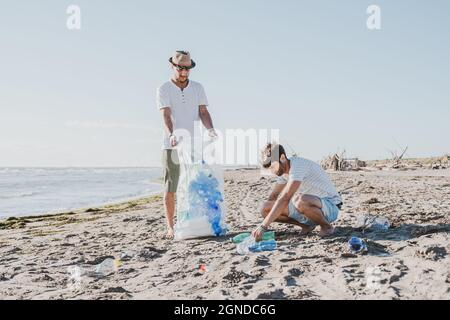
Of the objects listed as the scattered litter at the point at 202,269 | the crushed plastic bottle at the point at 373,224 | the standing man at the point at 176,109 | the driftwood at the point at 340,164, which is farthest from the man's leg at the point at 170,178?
the driftwood at the point at 340,164

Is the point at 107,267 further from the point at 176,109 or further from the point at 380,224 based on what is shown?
the point at 380,224

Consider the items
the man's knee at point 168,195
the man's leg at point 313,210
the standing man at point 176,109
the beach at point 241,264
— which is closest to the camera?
the beach at point 241,264

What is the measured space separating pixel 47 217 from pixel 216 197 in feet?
18.2

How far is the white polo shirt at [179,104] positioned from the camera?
17.8ft

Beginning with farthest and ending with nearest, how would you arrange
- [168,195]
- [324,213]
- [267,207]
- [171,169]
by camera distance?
[168,195], [171,169], [267,207], [324,213]

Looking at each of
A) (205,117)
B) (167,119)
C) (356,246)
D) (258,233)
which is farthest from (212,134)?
(356,246)

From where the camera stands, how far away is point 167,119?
17.6 feet

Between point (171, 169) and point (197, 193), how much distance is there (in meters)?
0.49

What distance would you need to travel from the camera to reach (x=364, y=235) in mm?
4855

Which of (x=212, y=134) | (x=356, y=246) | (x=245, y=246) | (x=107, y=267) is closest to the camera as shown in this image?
(x=356, y=246)

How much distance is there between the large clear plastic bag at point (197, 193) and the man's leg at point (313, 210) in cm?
91

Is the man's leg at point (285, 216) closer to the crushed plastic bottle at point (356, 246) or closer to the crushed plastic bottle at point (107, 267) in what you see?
the crushed plastic bottle at point (356, 246)
